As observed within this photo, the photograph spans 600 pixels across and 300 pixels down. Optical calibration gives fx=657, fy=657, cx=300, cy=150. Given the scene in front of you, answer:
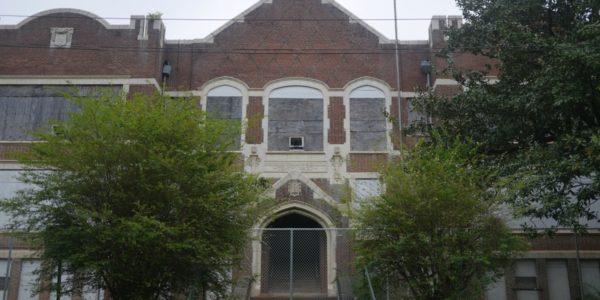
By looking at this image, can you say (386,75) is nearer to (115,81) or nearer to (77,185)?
(115,81)

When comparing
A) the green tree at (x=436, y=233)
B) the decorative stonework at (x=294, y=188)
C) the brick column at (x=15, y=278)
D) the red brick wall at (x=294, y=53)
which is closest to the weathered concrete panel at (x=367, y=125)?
the red brick wall at (x=294, y=53)

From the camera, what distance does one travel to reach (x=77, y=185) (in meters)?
14.3

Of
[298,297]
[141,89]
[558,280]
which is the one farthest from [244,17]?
[558,280]

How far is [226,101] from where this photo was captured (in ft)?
83.6

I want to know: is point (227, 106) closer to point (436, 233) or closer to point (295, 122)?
point (295, 122)

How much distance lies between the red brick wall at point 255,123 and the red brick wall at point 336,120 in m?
2.60

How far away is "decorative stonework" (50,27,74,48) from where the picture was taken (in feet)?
83.1

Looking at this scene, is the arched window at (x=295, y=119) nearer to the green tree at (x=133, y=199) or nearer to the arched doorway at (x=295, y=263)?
the arched doorway at (x=295, y=263)

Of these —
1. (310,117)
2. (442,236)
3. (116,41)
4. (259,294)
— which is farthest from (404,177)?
(116,41)

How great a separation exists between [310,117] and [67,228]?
1270 centimetres

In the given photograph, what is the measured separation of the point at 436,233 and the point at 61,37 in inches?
689

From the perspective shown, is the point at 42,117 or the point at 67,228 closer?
the point at 67,228

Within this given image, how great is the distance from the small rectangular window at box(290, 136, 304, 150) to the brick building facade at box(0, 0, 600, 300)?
4 centimetres

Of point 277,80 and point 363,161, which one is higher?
point 277,80
